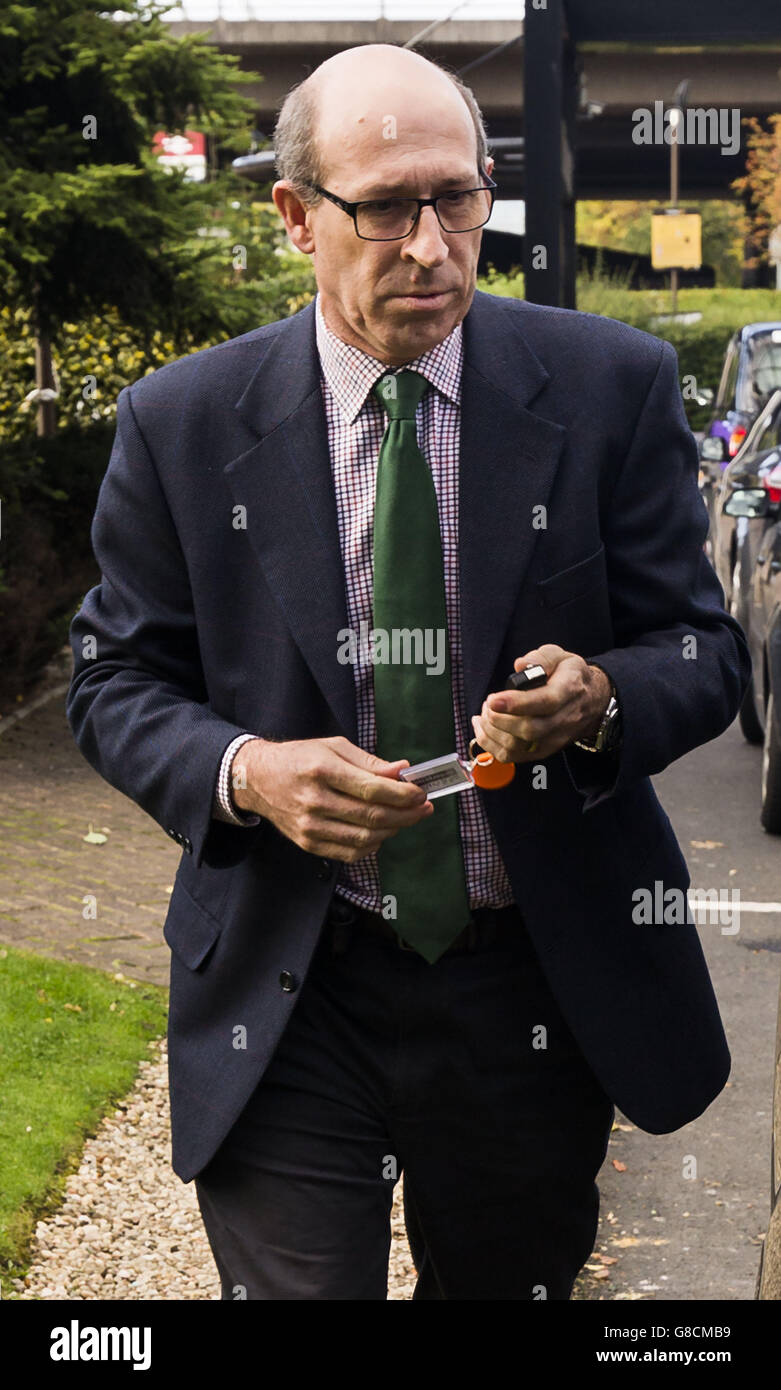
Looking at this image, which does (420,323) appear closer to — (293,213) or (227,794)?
(293,213)

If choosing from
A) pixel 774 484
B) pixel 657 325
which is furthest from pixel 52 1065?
pixel 657 325

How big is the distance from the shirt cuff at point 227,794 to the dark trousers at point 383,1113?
0.22 meters

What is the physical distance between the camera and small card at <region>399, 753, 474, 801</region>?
2465mm

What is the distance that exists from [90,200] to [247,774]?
827 centimetres

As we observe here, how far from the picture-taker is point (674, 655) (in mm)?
2682

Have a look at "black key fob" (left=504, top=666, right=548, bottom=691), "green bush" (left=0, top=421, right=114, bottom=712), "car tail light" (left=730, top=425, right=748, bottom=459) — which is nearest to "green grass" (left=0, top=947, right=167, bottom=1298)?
"black key fob" (left=504, top=666, right=548, bottom=691)

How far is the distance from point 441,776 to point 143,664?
562 mm

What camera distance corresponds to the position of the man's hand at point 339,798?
7.93 feet

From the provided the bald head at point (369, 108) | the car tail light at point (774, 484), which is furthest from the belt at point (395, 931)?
the car tail light at point (774, 484)

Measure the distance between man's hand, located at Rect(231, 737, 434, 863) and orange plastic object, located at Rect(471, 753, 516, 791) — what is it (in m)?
0.12

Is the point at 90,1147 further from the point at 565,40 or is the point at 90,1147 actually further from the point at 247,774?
the point at 565,40

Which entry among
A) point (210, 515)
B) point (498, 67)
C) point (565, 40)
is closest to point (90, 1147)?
point (210, 515)

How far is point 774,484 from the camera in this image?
30.9 feet

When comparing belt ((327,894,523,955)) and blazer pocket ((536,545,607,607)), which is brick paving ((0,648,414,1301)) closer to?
belt ((327,894,523,955))
